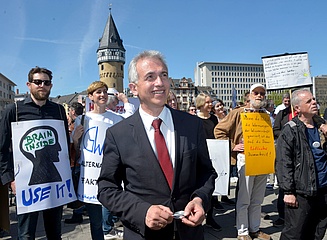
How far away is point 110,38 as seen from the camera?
72312mm

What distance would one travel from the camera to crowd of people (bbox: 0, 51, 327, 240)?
1.77m

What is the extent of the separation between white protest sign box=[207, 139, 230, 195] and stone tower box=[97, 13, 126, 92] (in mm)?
68403

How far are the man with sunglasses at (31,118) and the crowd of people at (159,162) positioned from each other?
10 millimetres

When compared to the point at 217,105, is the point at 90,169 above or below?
below

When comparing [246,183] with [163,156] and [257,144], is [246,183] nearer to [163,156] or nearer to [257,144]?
[257,144]

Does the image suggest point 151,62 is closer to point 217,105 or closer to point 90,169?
point 90,169

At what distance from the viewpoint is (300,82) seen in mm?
4980

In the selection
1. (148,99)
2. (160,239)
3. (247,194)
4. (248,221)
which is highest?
(148,99)

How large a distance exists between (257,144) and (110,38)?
238ft


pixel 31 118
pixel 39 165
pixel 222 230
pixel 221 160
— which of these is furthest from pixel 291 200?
pixel 31 118

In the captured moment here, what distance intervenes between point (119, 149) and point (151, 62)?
Answer: 589mm

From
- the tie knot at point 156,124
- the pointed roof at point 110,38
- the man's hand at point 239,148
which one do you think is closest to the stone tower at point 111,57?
the pointed roof at point 110,38

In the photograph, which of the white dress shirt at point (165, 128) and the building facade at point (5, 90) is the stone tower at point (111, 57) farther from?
the white dress shirt at point (165, 128)

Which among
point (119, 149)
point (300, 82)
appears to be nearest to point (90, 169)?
point (119, 149)
